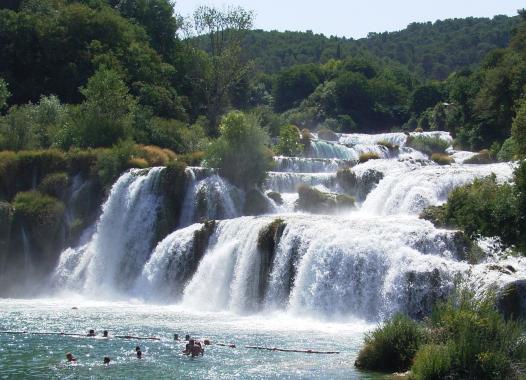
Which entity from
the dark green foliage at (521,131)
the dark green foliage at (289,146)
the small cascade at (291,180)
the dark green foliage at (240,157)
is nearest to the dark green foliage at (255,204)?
the dark green foliage at (240,157)

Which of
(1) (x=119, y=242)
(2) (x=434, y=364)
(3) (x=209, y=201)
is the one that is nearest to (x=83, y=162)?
(1) (x=119, y=242)

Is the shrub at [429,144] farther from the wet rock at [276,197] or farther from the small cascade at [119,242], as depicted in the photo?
the small cascade at [119,242]

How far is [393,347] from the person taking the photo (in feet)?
78.4

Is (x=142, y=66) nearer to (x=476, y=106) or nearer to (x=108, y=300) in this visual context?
(x=476, y=106)

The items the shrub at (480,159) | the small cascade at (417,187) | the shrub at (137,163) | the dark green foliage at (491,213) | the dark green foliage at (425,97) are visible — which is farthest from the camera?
the dark green foliage at (425,97)

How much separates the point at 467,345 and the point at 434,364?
927mm

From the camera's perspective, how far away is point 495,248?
32969 mm

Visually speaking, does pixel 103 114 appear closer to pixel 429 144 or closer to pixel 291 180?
pixel 291 180

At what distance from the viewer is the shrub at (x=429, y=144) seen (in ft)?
221

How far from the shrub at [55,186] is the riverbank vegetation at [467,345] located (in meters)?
31.7

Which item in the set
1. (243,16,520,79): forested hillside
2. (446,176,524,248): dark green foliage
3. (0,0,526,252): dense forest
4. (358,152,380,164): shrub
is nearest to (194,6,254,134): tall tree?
(0,0,526,252): dense forest

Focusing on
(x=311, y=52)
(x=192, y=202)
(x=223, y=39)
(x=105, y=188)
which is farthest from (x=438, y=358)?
(x=311, y=52)

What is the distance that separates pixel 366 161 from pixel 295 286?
2087 centimetres

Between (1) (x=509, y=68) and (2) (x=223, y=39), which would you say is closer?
(1) (x=509, y=68)
